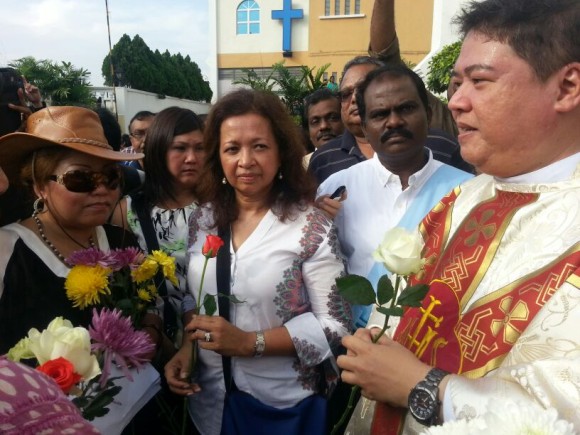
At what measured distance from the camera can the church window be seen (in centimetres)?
3403

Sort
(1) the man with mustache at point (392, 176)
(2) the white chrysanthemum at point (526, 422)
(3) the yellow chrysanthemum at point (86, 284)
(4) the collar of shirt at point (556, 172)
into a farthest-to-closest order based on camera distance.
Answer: (1) the man with mustache at point (392, 176)
(3) the yellow chrysanthemum at point (86, 284)
(4) the collar of shirt at point (556, 172)
(2) the white chrysanthemum at point (526, 422)

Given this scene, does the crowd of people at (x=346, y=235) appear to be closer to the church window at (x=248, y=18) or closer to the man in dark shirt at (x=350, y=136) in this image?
the man in dark shirt at (x=350, y=136)

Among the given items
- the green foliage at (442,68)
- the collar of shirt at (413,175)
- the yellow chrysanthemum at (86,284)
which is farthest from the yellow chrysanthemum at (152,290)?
the green foliage at (442,68)

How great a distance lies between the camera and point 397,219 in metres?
2.47

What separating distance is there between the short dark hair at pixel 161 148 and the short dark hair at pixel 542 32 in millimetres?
2047

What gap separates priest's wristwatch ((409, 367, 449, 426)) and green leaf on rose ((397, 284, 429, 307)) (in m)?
0.17

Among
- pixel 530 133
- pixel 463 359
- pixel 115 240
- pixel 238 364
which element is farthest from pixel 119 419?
pixel 530 133

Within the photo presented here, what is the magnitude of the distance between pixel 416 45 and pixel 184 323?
3083 cm

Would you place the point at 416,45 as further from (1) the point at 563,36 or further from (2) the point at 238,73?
(1) the point at 563,36

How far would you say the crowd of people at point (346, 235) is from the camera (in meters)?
1.31

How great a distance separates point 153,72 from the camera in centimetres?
3325

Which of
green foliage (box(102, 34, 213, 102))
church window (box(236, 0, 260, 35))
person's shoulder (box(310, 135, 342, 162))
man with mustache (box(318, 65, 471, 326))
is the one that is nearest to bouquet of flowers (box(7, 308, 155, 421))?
man with mustache (box(318, 65, 471, 326))

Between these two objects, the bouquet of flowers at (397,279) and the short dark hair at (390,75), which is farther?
the short dark hair at (390,75)

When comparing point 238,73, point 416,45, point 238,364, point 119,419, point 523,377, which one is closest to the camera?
point 523,377
